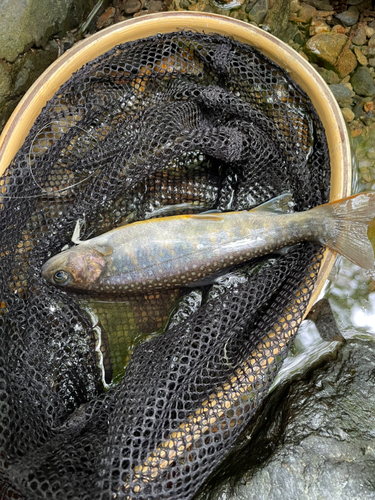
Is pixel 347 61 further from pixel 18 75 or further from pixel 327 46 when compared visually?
pixel 18 75

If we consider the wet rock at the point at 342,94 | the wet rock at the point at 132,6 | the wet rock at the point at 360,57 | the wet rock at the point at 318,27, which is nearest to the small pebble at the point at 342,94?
the wet rock at the point at 342,94

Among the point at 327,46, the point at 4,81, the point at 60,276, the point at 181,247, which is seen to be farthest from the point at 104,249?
the point at 327,46

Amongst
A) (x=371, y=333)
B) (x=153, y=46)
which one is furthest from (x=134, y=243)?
(x=371, y=333)

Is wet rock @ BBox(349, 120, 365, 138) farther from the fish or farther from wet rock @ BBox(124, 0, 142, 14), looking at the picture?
wet rock @ BBox(124, 0, 142, 14)

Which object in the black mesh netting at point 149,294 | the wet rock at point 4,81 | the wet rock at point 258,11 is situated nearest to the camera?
the black mesh netting at point 149,294

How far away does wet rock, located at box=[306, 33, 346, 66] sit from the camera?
3.36 m

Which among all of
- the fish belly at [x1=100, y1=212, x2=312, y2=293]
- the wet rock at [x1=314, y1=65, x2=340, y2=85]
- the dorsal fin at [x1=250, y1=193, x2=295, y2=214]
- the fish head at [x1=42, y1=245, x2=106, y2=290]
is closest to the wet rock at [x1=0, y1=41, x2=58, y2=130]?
the fish head at [x1=42, y1=245, x2=106, y2=290]

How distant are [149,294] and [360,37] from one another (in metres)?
3.00

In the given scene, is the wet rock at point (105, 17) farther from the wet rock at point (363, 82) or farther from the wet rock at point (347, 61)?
the wet rock at point (363, 82)

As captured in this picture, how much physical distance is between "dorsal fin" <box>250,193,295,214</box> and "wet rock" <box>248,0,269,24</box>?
1.90 meters

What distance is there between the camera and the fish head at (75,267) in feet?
8.39

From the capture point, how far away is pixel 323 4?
3.40m

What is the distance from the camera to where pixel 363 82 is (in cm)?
334

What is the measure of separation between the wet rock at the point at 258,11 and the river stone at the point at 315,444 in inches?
123
